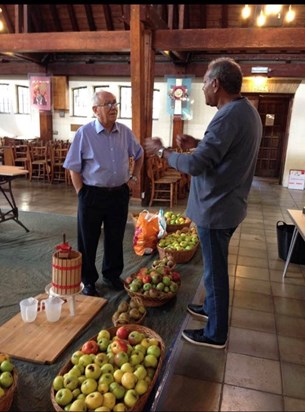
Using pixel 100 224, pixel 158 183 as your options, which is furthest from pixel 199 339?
pixel 158 183

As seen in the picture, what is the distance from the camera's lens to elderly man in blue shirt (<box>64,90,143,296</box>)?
8.43 feet

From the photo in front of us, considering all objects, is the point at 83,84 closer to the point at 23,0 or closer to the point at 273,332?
the point at 273,332

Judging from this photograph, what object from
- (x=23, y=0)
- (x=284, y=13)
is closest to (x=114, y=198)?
(x=23, y=0)

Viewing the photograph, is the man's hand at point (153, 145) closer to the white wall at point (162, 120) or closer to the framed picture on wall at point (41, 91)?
the white wall at point (162, 120)

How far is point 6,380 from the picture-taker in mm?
1592

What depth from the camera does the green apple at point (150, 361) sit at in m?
1.74

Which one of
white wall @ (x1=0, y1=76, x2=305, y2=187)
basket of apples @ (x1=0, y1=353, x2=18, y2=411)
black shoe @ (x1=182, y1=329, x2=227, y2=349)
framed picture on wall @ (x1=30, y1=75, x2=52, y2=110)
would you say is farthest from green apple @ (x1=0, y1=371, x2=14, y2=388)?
framed picture on wall @ (x1=30, y1=75, x2=52, y2=110)

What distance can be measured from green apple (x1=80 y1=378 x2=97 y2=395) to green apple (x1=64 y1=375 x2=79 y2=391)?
42mm

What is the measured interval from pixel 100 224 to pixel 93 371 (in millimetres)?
1344

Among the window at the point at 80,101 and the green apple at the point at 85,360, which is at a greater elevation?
the window at the point at 80,101

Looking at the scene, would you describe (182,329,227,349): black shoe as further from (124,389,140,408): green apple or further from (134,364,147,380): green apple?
(124,389,140,408): green apple

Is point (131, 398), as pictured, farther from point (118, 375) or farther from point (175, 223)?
point (175, 223)

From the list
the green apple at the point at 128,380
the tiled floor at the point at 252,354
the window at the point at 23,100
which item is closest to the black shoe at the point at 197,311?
the tiled floor at the point at 252,354

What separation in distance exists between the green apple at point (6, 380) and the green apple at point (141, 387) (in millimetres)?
589
